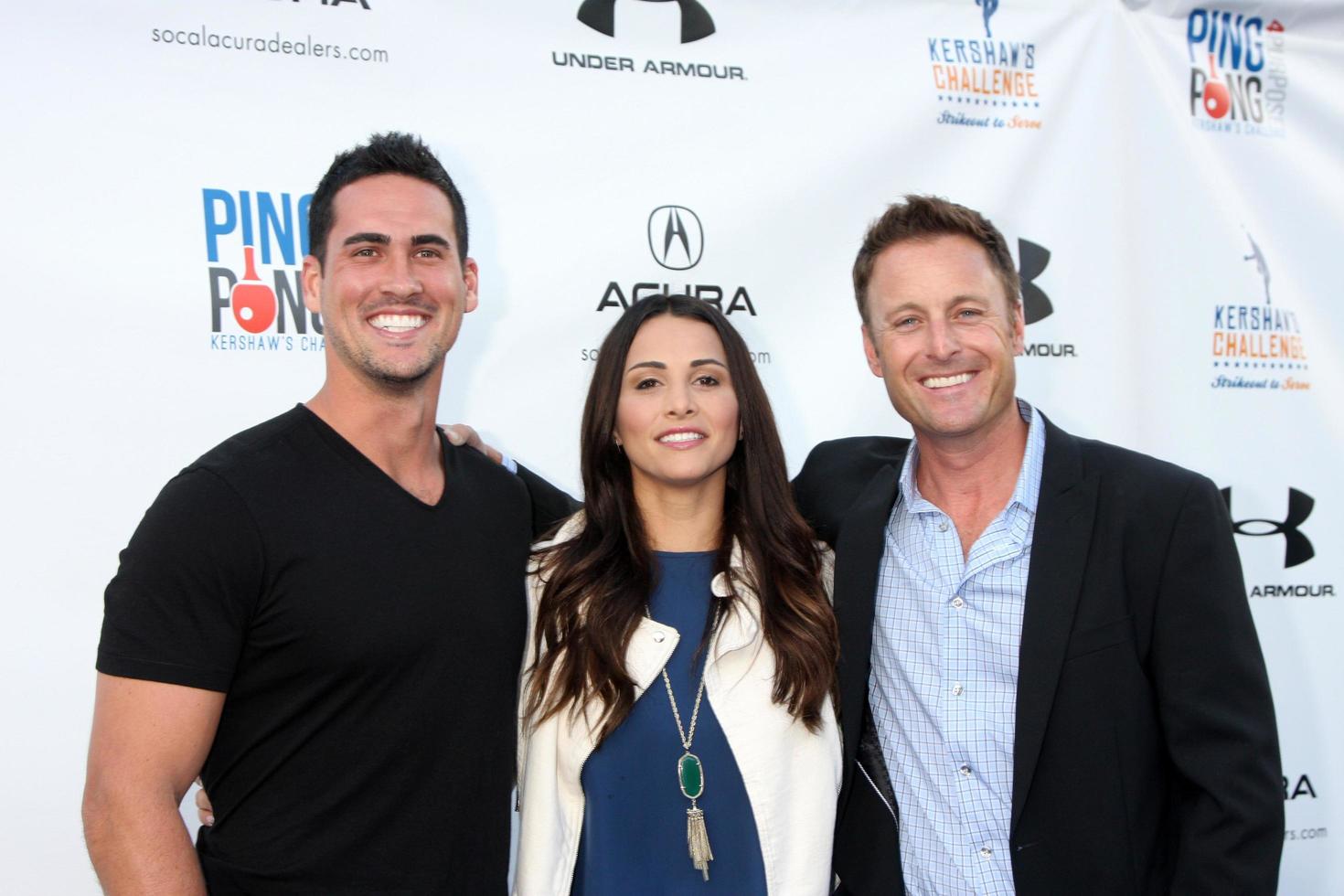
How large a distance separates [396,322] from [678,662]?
892mm

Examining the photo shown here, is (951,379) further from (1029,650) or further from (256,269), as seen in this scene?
(256,269)

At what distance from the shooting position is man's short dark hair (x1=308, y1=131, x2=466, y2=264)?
207 cm

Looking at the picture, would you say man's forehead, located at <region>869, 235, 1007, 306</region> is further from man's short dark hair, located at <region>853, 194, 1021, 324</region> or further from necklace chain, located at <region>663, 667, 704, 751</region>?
necklace chain, located at <region>663, 667, 704, 751</region>

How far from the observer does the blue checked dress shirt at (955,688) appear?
1.84m

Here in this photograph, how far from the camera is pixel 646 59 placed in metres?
3.21

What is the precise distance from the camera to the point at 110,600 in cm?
163

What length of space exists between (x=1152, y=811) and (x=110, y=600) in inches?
71.2

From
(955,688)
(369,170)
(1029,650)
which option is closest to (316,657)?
(369,170)

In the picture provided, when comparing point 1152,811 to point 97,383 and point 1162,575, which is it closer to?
point 1162,575

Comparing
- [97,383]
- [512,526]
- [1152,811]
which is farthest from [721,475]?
[97,383]

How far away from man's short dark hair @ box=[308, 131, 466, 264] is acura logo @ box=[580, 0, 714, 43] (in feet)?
4.07

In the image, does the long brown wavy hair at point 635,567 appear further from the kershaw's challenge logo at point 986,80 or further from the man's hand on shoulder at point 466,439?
the kershaw's challenge logo at point 986,80

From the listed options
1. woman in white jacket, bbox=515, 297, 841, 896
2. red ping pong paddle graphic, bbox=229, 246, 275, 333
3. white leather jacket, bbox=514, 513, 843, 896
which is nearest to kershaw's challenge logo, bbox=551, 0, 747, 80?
red ping pong paddle graphic, bbox=229, 246, 275, 333

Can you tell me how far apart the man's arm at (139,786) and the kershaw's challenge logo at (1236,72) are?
3.73 m
